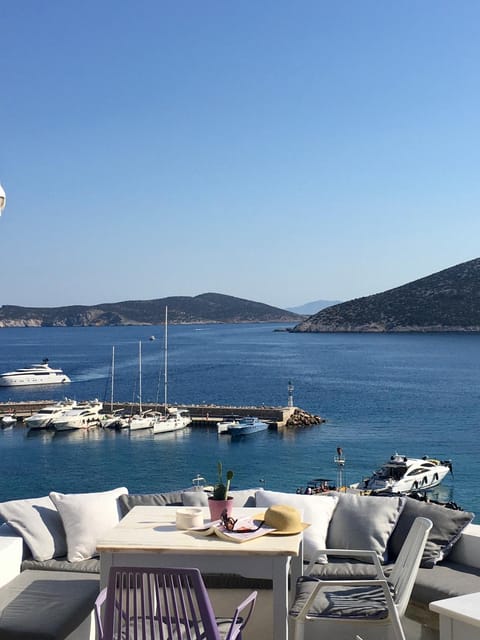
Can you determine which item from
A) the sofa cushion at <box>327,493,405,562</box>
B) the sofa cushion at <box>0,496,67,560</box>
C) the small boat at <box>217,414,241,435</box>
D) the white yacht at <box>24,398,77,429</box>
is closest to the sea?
the small boat at <box>217,414,241,435</box>

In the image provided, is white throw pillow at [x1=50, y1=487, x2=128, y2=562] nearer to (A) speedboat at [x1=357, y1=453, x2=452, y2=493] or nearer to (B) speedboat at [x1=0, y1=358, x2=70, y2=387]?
(A) speedboat at [x1=357, y1=453, x2=452, y2=493]

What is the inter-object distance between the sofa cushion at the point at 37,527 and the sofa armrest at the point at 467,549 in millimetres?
2239

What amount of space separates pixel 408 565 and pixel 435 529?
836mm

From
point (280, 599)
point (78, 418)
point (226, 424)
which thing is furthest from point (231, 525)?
point (78, 418)

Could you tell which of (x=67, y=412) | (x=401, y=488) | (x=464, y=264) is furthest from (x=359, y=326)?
(x=401, y=488)

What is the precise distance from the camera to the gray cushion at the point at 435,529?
4.05 metres

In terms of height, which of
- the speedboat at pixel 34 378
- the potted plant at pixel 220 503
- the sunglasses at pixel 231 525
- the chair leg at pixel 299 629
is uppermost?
the potted plant at pixel 220 503

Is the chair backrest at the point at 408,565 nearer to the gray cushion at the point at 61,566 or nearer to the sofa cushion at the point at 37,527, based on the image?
the gray cushion at the point at 61,566

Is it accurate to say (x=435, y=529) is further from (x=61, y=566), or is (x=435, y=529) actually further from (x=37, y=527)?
(x=37, y=527)

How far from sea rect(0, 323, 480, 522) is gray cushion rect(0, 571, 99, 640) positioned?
23638 mm

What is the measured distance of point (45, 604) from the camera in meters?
3.52

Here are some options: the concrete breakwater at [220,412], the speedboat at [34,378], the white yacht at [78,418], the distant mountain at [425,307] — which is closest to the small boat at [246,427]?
the concrete breakwater at [220,412]

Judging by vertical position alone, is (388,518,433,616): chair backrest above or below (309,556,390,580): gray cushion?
above

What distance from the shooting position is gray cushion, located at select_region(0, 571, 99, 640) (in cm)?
Answer: 325
